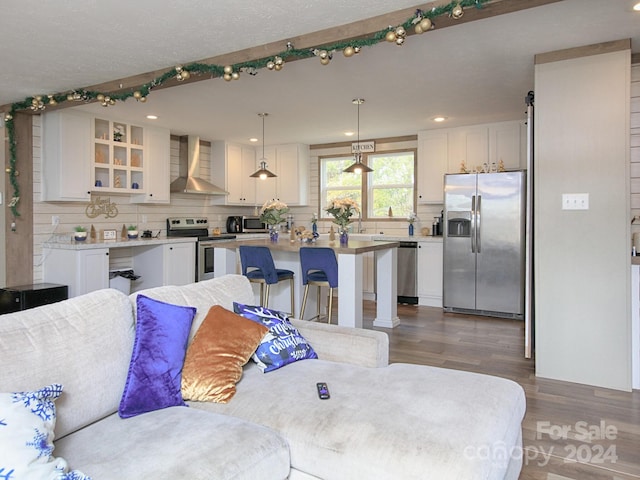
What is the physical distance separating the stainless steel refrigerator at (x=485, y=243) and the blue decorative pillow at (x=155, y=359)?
14.2ft

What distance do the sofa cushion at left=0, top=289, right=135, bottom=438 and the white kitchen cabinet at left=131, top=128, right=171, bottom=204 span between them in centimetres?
447

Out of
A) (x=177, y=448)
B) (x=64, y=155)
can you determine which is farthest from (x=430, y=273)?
(x=177, y=448)

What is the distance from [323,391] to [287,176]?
5.85m

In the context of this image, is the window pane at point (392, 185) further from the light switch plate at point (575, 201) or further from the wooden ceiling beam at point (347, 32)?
the wooden ceiling beam at point (347, 32)

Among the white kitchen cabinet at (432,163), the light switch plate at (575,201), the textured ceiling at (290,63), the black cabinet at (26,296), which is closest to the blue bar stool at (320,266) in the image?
the textured ceiling at (290,63)

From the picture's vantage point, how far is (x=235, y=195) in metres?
7.36

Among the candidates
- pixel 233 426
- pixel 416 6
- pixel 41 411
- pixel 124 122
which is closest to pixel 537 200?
pixel 416 6

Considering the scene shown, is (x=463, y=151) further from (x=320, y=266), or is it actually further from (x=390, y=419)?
(x=390, y=419)

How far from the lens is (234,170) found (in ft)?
24.1

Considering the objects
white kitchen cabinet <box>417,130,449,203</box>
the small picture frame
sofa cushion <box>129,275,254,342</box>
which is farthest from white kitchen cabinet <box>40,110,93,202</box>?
white kitchen cabinet <box>417,130,449,203</box>

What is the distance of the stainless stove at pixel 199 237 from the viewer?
644 centimetres

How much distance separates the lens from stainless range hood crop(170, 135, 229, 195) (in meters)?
6.52

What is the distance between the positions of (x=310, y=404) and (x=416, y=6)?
7.43 ft

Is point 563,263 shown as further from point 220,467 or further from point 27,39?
point 27,39
